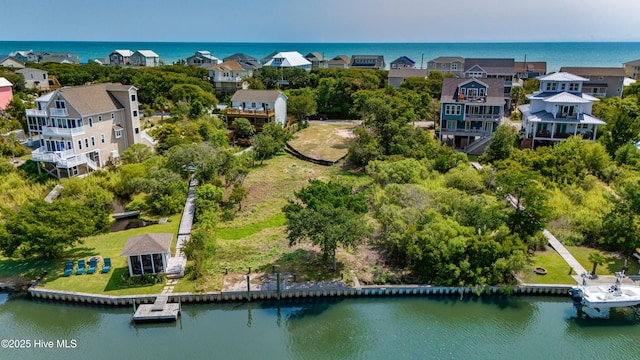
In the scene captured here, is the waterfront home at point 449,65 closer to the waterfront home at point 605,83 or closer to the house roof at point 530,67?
the house roof at point 530,67

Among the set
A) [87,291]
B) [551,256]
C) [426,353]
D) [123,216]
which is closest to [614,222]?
[551,256]

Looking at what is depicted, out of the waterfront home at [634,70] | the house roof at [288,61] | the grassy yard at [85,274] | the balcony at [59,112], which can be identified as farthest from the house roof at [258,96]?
the waterfront home at [634,70]

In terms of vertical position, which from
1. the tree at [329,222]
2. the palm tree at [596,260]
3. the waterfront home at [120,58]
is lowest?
the palm tree at [596,260]

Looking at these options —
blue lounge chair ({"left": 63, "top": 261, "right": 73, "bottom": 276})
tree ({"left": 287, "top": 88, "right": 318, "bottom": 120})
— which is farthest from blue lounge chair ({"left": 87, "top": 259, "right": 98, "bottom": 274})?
tree ({"left": 287, "top": 88, "right": 318, "bottom": 120})

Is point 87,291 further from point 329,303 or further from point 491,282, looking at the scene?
point 491,282

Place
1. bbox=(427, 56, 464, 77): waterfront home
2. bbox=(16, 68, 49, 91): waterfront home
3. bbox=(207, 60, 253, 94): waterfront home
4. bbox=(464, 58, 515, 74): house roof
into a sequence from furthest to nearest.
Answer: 1. bbox=(427, 56, 464, 77): waterfront home
2. bbox=(207, 60, 253, 94): waterfront home
3. bbox=(464, 58, 515, 74): house roof
4. bbox=(16, 68, 49, 91): waterfront home

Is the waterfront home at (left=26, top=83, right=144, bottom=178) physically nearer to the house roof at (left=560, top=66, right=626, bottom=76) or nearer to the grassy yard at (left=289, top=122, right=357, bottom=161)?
the grassy yard at (left=289, top=122, right=357, bottom=161)

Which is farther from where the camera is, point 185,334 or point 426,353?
point 185,334

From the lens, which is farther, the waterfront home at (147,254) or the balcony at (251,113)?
the balcony at (251,113)
